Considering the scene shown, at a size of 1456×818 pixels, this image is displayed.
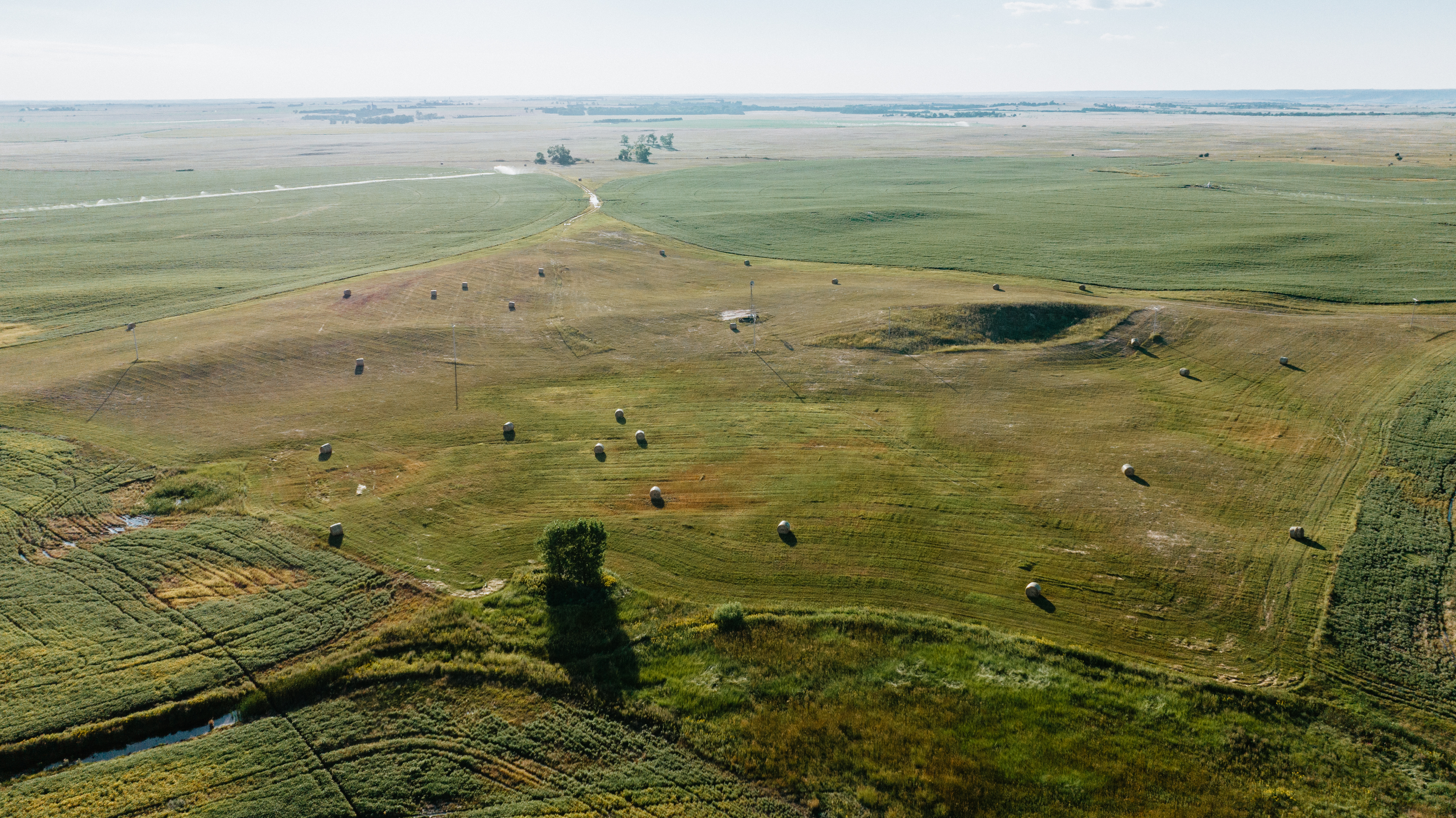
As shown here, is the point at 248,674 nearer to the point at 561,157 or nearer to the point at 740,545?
the point at 740,545

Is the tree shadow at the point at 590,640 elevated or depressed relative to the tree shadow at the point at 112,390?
depressed

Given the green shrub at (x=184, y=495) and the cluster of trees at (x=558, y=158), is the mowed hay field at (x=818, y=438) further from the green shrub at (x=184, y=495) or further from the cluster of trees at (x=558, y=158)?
the cluster of trees at (x=558, y=158)

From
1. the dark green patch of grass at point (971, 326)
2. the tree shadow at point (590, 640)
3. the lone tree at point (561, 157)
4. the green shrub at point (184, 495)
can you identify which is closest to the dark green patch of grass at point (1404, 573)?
the dark green patch of grass at point (971, 326)

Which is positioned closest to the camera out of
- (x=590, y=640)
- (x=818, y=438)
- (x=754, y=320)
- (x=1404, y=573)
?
(x=590, y=640)

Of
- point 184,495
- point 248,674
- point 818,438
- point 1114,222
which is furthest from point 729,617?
point 1114,222

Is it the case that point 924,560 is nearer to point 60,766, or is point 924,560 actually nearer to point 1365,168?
point 60,766

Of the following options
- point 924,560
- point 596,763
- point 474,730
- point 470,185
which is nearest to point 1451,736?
point 924,560
